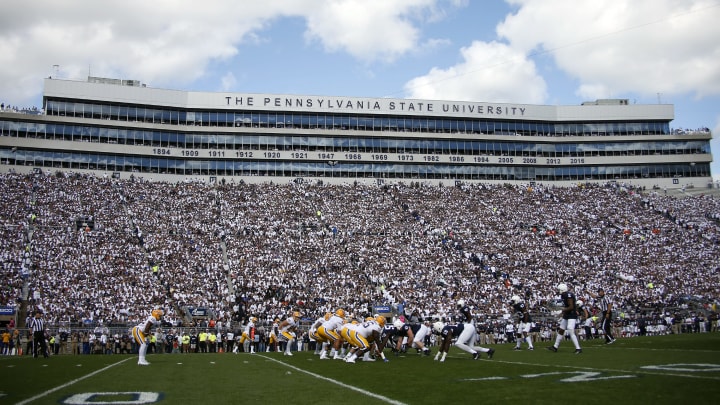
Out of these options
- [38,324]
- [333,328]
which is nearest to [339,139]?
[38,324]

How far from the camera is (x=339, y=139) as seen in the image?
63438mm

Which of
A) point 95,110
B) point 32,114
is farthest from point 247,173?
point 32,114

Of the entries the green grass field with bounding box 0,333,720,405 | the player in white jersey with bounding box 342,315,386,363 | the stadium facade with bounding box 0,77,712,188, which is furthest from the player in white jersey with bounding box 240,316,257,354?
the stadium facade with bounding box 0,77,712,188

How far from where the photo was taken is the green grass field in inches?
378

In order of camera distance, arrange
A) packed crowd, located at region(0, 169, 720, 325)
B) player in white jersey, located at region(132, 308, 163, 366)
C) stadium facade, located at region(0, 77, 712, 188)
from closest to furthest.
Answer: player in white jersey, located at region(132, 308, 163, 366), packed crowd, located at region(0, 169, 720, 325), stadium facade, located at region(0, 77, 712, 188)

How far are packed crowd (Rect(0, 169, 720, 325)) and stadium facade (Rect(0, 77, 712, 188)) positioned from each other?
5430 mm

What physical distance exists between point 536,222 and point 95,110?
1595 inches

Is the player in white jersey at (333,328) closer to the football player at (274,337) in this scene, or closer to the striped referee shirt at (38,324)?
the football player at (274,337)

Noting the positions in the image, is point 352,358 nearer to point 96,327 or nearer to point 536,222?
point 96,327

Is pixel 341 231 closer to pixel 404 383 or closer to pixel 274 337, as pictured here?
pixel 274 337

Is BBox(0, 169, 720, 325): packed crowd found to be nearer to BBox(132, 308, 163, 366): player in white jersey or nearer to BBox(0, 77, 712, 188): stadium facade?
BBox(0, 77, 712, 188): stadium facade

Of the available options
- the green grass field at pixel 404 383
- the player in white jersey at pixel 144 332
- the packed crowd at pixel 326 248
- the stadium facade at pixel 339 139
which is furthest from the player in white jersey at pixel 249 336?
the stadium facade at pixel 339 139

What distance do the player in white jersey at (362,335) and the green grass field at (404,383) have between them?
1630 mm

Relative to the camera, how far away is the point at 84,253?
131 ft
